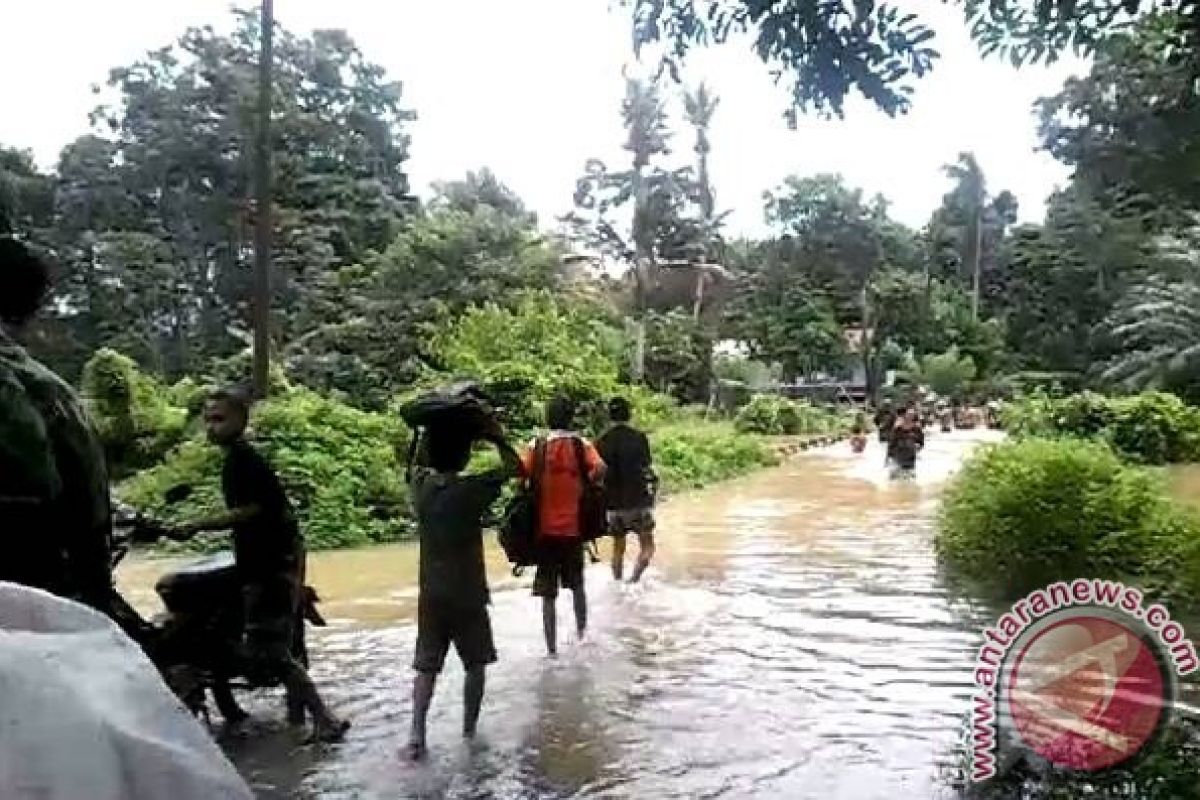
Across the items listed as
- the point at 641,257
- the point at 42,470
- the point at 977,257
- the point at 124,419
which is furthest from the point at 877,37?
the point at 977,257

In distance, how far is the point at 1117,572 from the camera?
33.0 feet

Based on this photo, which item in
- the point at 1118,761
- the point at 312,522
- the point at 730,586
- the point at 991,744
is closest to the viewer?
the point at 1118,761

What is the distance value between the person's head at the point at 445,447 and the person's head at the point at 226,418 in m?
0.78

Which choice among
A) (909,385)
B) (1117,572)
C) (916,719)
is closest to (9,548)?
(916,719)

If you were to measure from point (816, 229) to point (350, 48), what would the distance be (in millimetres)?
18780

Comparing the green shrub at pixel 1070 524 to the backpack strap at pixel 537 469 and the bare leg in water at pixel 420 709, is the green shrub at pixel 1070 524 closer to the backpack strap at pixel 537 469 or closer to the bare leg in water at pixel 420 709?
the backpack strap at pixel 537 469

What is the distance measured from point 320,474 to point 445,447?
10085 millimetres

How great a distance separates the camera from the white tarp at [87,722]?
1.19 metres

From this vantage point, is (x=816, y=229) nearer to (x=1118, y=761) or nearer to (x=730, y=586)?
(x=730, y=586)

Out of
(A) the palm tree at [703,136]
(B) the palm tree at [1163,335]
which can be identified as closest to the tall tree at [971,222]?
(A) the palm tree at [703,136]

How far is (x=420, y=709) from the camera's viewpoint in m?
6.23

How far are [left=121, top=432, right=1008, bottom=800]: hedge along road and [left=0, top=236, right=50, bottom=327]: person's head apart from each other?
2744mm

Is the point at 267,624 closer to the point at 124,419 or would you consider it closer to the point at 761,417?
the point at 124,419

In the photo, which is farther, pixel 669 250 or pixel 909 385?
pixel 909 385
